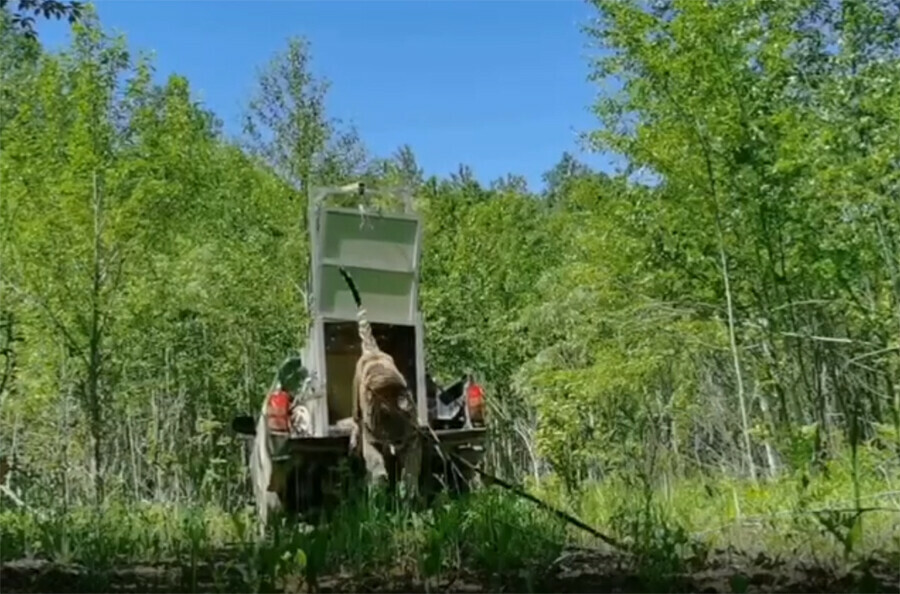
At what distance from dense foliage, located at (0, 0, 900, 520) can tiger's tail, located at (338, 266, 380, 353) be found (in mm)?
1396

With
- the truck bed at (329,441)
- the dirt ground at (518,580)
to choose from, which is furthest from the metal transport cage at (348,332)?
the dirt ground at (518,580)

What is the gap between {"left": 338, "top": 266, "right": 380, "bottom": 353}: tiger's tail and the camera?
27.2ft

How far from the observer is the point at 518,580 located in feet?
11.0

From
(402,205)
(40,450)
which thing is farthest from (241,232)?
(402,205)

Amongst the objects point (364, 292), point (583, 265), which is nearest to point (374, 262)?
point (364, 292)

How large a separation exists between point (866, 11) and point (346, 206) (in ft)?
21.7

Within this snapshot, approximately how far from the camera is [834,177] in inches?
415

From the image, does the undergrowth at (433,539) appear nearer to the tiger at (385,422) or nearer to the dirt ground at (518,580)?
the dirt ground at (518,580)

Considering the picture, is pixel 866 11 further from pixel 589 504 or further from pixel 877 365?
pixel 589 504

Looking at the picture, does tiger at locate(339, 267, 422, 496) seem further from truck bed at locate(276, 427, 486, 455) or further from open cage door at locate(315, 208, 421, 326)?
open cage door at locate(315, 208, 421, 326)

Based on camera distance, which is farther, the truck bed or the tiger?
the truck bed

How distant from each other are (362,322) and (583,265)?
8242mm

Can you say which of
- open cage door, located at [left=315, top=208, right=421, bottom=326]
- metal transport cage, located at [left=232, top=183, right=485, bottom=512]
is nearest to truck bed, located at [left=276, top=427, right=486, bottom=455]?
metal transport cage, located at [left=232, top=183, right=485, bottom=512]

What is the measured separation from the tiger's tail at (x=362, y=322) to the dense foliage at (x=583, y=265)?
1.40 meters
